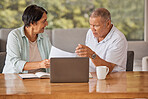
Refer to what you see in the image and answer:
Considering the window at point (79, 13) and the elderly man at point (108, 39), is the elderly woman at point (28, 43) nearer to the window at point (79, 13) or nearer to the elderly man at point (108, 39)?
the elderly man at point (108, 39)

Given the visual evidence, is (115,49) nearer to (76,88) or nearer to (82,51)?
(82,51)

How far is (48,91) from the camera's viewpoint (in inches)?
66.1

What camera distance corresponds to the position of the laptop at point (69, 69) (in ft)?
6.08

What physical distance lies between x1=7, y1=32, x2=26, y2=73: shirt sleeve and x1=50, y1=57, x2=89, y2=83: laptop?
0.65m

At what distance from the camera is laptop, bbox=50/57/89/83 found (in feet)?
A: 6.08

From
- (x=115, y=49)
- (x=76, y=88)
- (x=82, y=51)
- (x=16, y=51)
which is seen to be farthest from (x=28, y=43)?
(x=76, y=88)

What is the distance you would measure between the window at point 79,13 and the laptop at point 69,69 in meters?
3.28

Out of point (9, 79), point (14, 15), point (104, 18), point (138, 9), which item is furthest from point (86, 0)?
point (9, 79)

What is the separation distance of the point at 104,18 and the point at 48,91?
1.08 meters

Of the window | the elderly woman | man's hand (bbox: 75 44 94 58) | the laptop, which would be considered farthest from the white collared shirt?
the window

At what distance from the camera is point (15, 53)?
2.52 metres

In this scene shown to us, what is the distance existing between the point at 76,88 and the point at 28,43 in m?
1.05

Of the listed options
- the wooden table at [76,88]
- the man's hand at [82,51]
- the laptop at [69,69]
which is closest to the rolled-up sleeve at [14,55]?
the wooden table at [76,88]

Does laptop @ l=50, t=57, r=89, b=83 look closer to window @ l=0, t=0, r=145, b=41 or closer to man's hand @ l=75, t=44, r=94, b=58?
man's hand @ l=75, t=44, r=94, b=58
